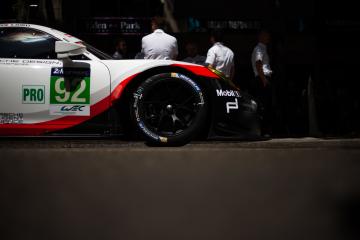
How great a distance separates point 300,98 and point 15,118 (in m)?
7.36

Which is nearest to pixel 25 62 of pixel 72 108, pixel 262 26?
pixel 72 108

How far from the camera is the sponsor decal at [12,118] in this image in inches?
245

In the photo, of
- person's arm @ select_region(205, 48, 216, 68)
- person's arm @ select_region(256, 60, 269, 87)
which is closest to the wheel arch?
person's arm @ select_region(205, 48, 216, 68)

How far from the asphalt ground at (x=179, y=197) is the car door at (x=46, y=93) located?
4.12ft

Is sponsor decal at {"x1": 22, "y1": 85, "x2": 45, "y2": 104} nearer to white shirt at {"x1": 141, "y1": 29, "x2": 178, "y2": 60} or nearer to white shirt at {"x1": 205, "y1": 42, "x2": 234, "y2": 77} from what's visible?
white shirt at {"x1": 141, "y1": 29, "x2": 178, "y2": 60}

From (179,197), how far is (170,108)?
2884 mm

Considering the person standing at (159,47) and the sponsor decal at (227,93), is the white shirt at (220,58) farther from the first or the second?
the sponsor decal at (227,93)

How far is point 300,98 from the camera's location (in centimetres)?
1260

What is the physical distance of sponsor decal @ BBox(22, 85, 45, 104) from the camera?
6195mm

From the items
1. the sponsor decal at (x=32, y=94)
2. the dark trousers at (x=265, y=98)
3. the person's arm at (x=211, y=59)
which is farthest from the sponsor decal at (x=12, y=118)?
the dark trousers at (x=265, y=98)

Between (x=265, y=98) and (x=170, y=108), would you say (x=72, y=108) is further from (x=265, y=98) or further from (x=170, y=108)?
(x=265, y=98)

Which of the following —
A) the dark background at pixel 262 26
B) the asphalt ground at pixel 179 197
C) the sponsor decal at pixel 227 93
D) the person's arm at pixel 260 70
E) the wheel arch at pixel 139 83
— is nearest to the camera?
the asphalt ground at pixel 179 197

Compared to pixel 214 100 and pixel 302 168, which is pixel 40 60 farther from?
pixel 302 168

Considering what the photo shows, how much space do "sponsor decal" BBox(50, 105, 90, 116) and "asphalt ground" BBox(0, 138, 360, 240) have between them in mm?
1252
